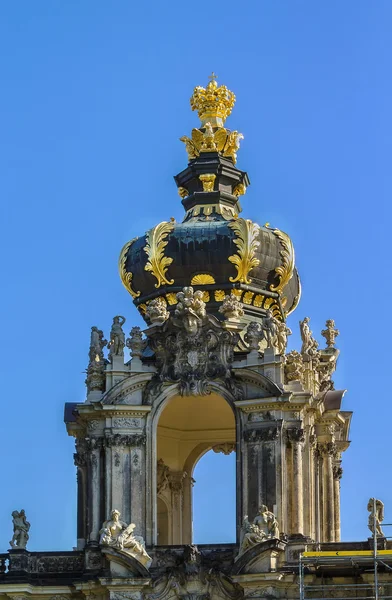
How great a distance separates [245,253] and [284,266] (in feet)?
5.00

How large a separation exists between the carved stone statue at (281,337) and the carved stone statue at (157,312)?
3.10 metres

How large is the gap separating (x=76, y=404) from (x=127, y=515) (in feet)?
15.3

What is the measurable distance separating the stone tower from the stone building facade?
0.04 m

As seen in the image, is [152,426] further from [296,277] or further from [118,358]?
[296,277]

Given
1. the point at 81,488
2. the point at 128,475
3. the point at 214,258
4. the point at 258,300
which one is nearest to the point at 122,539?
the point at 128,475

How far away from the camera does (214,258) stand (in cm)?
6700

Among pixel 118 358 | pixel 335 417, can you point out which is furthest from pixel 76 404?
pixel 335 417

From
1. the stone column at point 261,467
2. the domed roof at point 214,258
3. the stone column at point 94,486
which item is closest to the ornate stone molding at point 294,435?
the stone column at point 261,467

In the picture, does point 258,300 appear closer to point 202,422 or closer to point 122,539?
point 202,422

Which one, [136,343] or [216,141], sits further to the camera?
[216,141]

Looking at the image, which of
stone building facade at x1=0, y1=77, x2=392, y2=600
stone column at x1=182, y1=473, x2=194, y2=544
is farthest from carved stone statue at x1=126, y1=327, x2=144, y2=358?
stone column at x1=182, y1=473, x2=194, y2=544

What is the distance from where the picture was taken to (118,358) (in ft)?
211

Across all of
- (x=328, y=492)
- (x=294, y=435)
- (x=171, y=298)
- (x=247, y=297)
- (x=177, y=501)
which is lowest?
(x=328, y=492)

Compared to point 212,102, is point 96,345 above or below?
below
